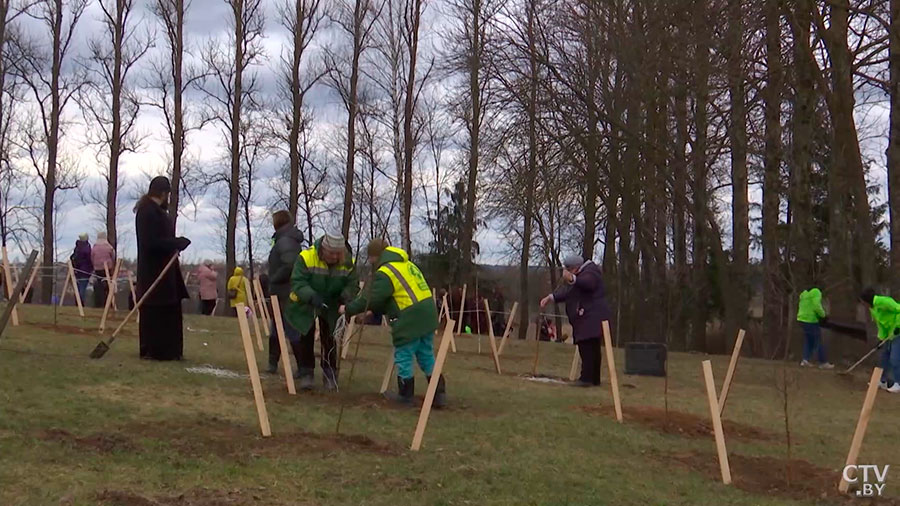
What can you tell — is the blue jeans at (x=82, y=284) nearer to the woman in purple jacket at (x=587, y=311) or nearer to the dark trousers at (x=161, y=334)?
the dark trousers at (x=161, y=334)

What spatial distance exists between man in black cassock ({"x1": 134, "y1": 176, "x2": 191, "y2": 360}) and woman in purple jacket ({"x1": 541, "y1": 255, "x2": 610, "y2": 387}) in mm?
4510

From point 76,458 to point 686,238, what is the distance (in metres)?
27.3

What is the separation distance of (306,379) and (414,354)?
3.75ft

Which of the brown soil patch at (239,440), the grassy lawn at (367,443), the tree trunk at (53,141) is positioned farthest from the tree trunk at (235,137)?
the brown soil patch at (239,440)

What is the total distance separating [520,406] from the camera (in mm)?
10047

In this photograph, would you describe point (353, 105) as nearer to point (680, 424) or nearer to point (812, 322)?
point (812, 322)

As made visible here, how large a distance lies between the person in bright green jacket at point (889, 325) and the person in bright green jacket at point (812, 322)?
3.57m

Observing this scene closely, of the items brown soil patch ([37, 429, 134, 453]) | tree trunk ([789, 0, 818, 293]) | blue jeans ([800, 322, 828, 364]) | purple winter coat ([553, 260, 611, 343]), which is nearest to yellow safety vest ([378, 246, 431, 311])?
brown soil patch ([37, 429, 134, 453])

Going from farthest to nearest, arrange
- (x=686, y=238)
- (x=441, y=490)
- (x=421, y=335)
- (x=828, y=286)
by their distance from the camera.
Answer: (x=686, y=238)
(x=828, y=286)
(x=421, y=335)
(x=441, y=490)

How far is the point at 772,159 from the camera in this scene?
781 inches

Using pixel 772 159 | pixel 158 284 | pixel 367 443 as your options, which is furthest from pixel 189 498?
pixel 772 159

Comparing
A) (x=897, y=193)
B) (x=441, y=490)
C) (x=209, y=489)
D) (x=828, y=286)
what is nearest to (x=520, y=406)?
(x=441, y=490)

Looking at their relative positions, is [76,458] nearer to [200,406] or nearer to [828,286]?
[200,406]

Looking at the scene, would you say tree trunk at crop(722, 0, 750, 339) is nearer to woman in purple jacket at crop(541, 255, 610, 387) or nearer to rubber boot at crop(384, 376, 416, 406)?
woman in purple jacket at crop(541, 255, 610, 387)
